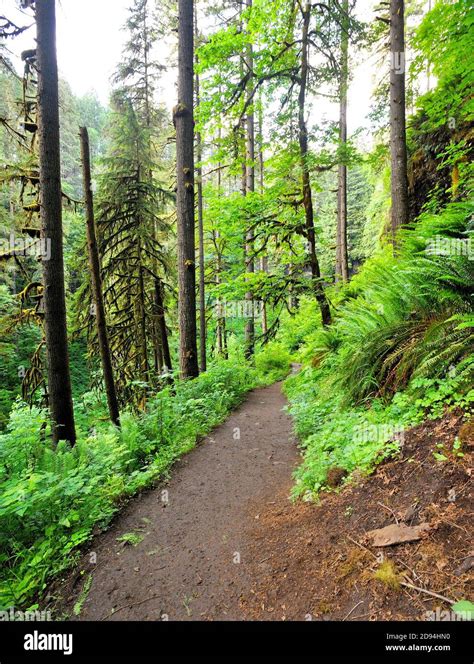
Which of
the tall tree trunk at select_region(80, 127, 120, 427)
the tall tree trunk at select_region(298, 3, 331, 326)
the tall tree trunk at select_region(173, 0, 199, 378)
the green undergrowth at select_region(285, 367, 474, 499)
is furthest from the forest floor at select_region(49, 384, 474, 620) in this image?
the tall tree trunk at select_region(298, 3, 331, 326)

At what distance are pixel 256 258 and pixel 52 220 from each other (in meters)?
5.57

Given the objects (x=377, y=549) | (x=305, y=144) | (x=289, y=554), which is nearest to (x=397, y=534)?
(x=377, y=549)

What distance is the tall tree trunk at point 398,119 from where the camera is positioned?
281 inches

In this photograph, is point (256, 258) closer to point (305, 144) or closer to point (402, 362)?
point (305, 144)

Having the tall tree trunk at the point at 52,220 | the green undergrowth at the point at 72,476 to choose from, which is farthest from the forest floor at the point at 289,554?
the tall tree trunk at the point at 52,220

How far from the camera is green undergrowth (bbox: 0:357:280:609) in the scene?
3410 millimetres

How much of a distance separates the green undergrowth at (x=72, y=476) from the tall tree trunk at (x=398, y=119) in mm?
6138

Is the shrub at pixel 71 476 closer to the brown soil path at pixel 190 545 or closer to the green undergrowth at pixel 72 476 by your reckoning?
the green undergrowth at pixel 72 476

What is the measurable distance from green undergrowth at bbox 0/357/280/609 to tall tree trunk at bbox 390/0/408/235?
6138mm

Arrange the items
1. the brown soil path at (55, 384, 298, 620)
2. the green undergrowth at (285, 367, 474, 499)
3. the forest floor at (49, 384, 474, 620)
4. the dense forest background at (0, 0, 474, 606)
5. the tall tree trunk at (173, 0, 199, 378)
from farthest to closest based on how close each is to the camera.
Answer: the tall tree trunk at (173, 0, 199, 378), the dense forest background at (0, 0, 474, 606), the green undergrowth at (285, 367, 474, 499), the brown soil path at (55, 384, 298, 620), the forest floor at (49, 384, 474, 620)

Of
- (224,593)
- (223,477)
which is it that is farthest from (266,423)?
(224,593)

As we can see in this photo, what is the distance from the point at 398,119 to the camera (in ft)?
23.8

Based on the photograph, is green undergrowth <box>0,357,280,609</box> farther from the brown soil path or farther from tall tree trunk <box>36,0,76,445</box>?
tall tree trunk <box>36,0,76,445</box>
